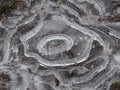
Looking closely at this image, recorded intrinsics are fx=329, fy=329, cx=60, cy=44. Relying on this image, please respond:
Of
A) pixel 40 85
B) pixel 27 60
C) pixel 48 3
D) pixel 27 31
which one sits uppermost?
pixel 48 3

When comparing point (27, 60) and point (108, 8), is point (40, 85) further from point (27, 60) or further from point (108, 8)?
point (108, 8)

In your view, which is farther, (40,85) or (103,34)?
(40,85)

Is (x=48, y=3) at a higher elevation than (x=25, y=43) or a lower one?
higher

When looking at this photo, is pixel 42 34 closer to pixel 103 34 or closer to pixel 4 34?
pixel 4 34

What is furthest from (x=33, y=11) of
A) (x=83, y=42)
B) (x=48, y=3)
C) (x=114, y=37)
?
(x=114, y=37)

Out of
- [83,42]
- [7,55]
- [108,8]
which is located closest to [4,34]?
[7,55]

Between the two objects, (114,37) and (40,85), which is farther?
(40,85)
